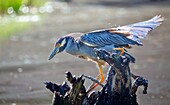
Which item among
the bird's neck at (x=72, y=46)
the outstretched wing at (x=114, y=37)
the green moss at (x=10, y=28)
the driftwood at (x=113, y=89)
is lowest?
the green moss at (x=10, y=28)

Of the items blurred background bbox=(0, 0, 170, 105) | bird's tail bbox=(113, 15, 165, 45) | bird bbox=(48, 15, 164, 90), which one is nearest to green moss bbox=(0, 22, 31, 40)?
blurred background bbox=(0, 0, 170, 105)

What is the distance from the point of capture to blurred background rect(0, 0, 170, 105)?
7854 mm

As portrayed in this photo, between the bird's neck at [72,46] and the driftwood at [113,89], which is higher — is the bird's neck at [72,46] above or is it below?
above

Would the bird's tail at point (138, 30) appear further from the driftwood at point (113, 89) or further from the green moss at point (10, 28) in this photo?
the green moss at point (10, 28)

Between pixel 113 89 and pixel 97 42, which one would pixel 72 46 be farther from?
pixel 113 89

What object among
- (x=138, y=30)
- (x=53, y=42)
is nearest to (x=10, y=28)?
(x=53, y=42)

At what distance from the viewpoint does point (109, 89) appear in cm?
514

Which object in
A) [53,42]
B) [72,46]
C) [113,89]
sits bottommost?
[53,42]

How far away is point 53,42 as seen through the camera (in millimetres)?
12617

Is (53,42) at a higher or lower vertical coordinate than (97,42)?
lower

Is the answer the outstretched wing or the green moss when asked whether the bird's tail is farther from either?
the green moss

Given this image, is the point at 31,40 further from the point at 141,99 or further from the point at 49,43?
the point at 141,99

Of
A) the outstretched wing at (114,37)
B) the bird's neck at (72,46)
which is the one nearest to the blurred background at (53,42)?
the outstretched wing at (114,37)

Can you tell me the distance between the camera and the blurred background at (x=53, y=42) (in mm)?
7854
